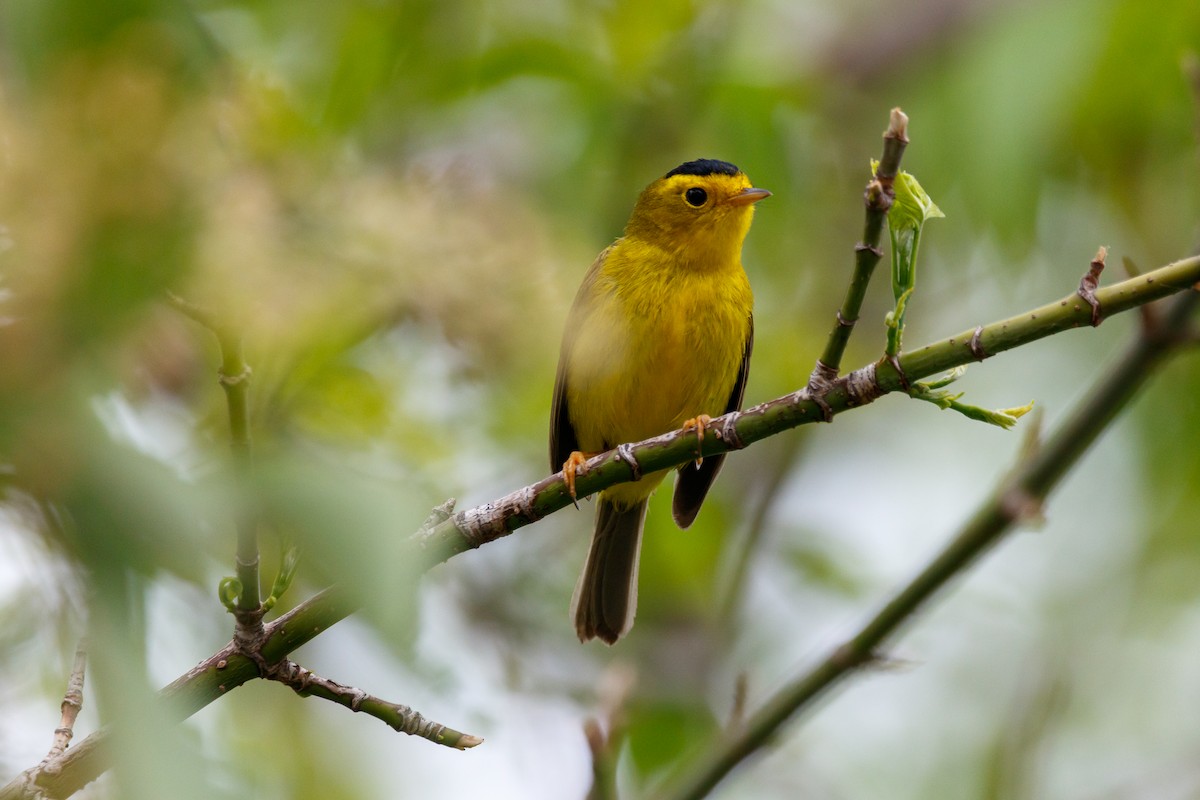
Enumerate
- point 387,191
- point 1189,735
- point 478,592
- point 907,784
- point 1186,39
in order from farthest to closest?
point 1189,735 → point 907,784 → point 478,592 → point 1186,39 → point 387,191

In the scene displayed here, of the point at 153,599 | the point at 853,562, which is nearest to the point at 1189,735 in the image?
the point at 853,562

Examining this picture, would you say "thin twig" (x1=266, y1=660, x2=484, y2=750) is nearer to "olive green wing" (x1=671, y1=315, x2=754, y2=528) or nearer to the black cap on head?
"olive green wing" (x1=671, y1=315, x2=754, y2=528)

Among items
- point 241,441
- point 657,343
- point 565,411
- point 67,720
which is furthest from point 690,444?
point 565,411

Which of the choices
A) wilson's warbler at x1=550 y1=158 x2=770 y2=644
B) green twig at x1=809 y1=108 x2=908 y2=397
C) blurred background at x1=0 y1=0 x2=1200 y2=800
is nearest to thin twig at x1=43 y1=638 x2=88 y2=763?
blurred background at x1=0 y1=0 x2=1200 y2=800

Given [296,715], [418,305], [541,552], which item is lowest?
[418,305]

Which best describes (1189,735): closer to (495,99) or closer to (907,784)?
(907,784)

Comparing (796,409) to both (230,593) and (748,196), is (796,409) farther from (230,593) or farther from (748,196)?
(748,196)

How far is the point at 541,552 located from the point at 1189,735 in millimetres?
4498

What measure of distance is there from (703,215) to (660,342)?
678 mm

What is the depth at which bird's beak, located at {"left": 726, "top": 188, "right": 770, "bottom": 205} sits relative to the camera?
466 cm

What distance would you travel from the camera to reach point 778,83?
4789 millimetres

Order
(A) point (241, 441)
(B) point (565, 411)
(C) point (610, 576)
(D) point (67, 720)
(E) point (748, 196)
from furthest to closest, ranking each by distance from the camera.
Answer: (C) point (610, 576)
(B) point (565, 411)
(E) point (748, 196)
(D) point (67, 720)
(A) point (241, 441)

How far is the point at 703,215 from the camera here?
5.23 m

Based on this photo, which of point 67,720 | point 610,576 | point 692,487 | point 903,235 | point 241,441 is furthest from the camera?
point 610,576
